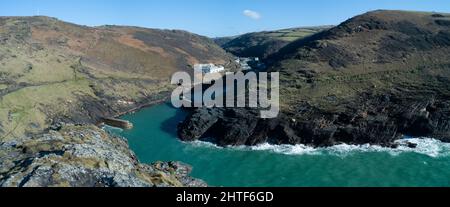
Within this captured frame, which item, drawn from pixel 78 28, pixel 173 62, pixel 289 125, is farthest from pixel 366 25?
pixel 78 28

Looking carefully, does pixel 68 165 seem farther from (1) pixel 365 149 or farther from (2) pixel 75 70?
(2) pixel 75 70

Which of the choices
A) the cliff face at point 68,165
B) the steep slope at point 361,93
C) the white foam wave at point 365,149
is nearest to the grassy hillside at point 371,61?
the steep slope at point 361,93

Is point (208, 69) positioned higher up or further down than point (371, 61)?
further down

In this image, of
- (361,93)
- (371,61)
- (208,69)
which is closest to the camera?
(361,93)

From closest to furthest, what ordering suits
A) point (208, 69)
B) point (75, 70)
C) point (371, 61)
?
point (371, 61), point (75, 70), point (208, 69)

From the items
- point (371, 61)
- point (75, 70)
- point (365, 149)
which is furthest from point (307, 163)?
point (75, 70)

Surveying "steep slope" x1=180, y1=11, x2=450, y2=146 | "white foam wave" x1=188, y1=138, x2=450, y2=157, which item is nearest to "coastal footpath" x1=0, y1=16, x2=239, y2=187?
"white foam wave" x1=188, y1=138, x2=450, y2=157
